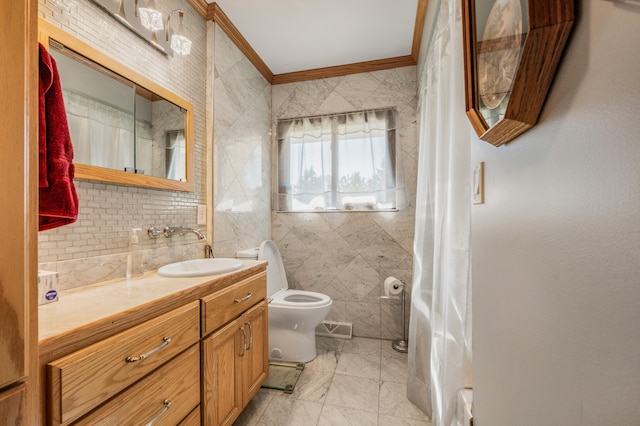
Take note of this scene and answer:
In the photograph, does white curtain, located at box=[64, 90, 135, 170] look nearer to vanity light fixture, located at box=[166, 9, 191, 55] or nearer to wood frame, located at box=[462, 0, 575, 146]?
vanity light fixture, located at box=[166, 9, 191, 55]

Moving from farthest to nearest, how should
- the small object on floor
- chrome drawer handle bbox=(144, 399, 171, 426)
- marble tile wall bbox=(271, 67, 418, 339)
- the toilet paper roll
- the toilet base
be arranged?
1. marble tile wall bbox=(271, 67, 418, 339)
2. the toilet paper roll
3. the toilet base
4. the small object on floor
5. chrome drawer handle bbox=(144, 399, 171, 426)

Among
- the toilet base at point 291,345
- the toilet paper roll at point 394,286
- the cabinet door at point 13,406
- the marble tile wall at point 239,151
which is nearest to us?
the cabinet door at point 13,406

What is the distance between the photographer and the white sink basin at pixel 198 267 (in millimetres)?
1232

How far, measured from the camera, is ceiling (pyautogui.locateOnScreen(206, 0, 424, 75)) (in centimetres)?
183

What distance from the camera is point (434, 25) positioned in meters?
1.61

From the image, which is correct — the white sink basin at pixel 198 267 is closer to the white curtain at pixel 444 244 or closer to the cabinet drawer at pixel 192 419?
the cabinet drawer at pixel 192 419

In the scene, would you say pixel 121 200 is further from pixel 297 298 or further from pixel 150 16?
pixel 297 298

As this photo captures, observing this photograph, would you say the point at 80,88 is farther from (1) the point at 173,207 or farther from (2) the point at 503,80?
(2) the point at 503,80

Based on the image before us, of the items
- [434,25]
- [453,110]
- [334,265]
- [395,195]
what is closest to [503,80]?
[453,110]

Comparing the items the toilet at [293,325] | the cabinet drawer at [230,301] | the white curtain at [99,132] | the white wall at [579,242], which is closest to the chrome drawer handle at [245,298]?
the cabinet drawer at [230,301]

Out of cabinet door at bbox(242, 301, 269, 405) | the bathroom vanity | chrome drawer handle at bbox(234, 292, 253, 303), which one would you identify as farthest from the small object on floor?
chrome drawer handle at bbox(234, 292, 253, 303)

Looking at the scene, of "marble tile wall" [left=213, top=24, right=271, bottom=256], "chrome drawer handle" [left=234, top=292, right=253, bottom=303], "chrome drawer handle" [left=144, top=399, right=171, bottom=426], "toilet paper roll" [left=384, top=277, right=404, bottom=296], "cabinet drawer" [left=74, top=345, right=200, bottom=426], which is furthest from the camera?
"toilet paper roll" [left=384, top=277, right=404, bottom=296]

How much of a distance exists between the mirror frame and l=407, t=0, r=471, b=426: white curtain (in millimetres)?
1417

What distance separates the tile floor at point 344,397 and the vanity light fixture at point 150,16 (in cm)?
214
